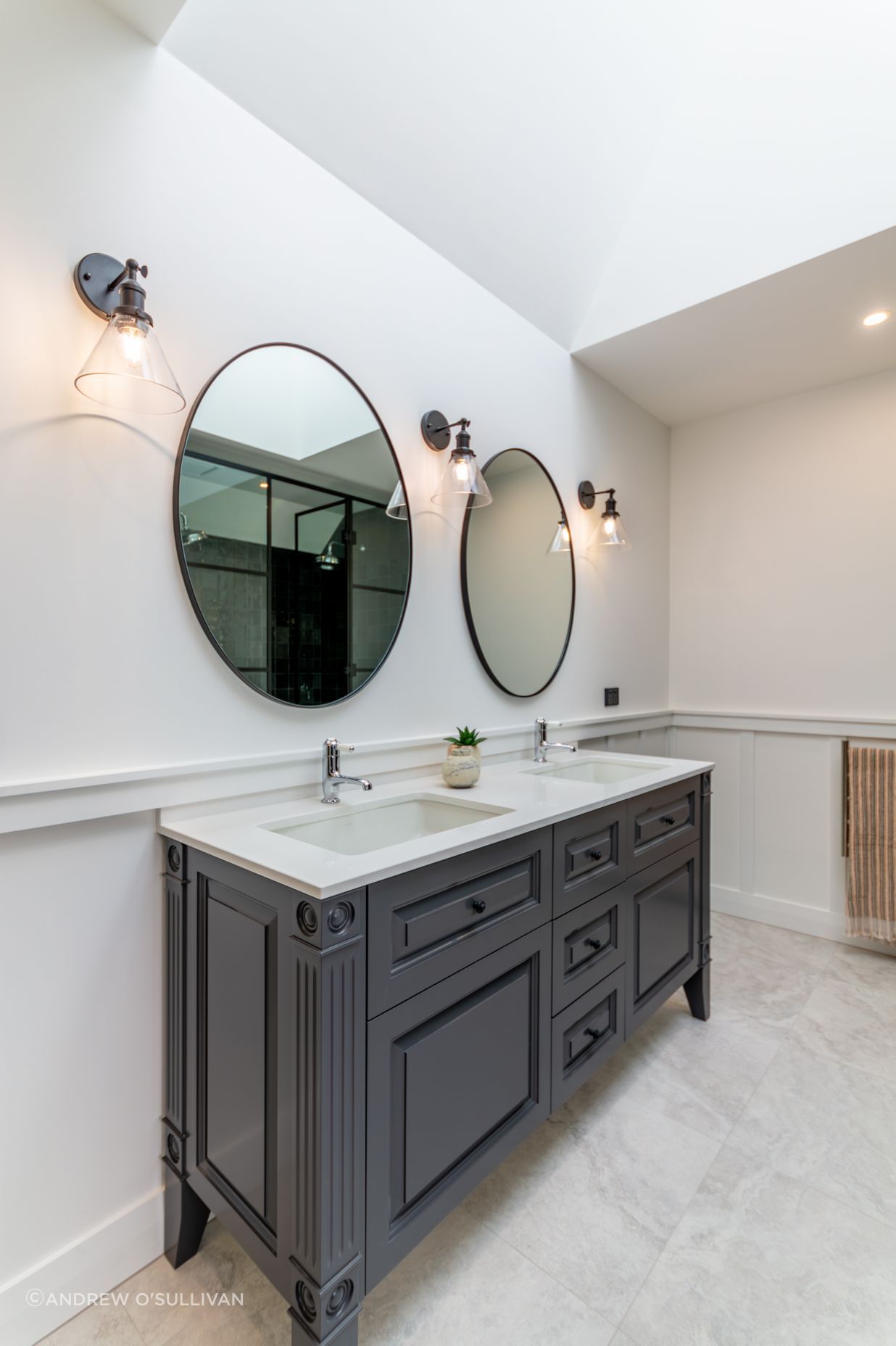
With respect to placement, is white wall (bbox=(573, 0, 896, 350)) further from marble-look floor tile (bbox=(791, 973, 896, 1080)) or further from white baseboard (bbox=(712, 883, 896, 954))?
white baseboard (bbox=(712, 883, 896, 954))

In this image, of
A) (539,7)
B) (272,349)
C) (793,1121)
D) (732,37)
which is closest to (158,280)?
(272,349)

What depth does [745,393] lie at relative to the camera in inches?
115

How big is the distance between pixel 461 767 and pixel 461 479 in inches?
32.8

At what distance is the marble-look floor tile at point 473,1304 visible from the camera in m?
1.12

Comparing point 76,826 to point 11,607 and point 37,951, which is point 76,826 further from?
point 11,607

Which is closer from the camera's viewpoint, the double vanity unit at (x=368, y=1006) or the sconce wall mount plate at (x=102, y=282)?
the double vanity unit at (x=368, y=1006)

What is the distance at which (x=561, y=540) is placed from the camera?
243 cm

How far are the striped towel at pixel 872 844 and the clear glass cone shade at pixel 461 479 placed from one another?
206cm

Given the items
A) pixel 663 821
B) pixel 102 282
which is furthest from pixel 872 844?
pixel 102 282

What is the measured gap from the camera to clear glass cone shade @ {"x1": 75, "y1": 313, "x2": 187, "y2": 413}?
3.74ft

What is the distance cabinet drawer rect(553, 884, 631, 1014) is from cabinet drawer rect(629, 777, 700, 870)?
15 centimetres

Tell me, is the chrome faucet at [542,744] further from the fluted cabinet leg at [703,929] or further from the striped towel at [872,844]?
the striped towel at [872,844]

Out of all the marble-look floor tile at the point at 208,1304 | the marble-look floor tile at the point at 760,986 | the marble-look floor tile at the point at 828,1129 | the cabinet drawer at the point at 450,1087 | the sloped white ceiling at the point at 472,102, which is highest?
the sloped white ceiling at the point at 472,102

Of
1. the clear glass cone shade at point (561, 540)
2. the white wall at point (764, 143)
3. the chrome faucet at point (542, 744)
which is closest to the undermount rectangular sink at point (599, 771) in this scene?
the chrome faucet at point (542, 744)
